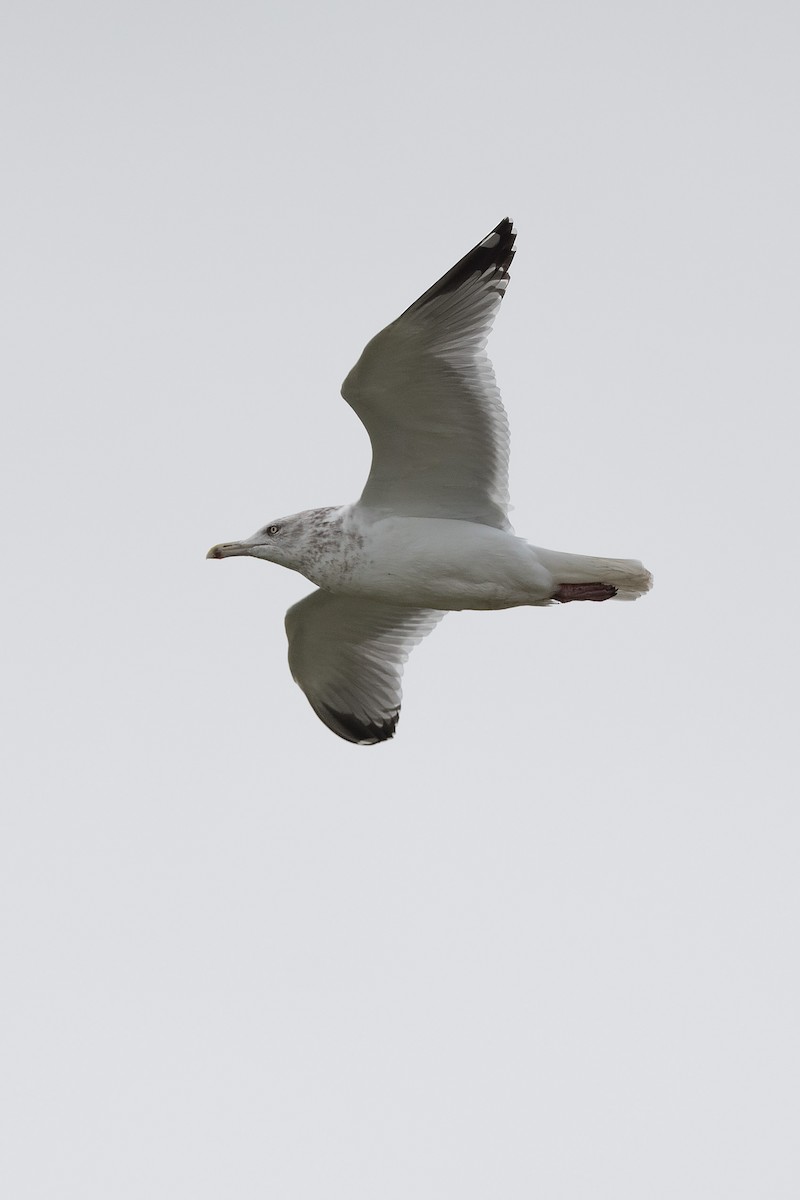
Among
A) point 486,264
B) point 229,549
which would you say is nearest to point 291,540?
point 229,549

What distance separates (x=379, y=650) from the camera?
13.2 metres

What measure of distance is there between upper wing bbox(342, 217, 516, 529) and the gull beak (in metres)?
0.85

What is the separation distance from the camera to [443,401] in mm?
11094

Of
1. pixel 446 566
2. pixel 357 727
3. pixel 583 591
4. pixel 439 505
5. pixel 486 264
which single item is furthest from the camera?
pixel 357 727

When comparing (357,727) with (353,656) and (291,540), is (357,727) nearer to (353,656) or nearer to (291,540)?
(353,656)

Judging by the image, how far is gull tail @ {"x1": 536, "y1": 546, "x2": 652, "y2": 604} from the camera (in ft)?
37.1

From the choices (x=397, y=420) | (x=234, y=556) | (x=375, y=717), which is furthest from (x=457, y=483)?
(x=375, y=717)

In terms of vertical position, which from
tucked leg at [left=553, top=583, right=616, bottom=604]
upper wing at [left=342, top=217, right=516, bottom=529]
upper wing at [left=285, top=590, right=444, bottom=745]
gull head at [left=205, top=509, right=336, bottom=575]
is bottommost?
upper wing at [left=285, top=590, right=444, bottom=745]

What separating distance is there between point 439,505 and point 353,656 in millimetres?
1997

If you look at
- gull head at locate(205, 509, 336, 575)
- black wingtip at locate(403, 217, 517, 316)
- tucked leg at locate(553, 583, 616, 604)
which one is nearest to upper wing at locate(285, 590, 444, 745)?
gull head at locate(205, 509, 336, 575)

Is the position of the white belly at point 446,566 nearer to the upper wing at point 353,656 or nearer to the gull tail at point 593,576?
the gull tail at point 593,576

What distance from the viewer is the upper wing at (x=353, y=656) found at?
42.2 feet

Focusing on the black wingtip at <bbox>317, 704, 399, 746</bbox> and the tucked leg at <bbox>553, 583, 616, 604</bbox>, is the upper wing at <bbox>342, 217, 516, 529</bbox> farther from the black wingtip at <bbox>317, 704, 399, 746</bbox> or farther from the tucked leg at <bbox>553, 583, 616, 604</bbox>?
the black wingtip at <bbox>317, 704, 399, 746</bbox>

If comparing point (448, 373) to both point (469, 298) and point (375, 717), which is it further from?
point (375, 717)
